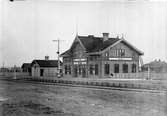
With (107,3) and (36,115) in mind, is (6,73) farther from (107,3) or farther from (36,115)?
(107,3)

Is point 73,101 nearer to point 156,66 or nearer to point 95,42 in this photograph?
point 95,42

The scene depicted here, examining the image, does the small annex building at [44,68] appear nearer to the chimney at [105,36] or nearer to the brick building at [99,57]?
the brick building at [99,57]

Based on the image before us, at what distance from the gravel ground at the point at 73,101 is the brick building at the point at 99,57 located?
363 millimetres

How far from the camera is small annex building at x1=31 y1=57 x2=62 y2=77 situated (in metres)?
4.05

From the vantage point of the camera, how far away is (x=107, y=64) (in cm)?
417

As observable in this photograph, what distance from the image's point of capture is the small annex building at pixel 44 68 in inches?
159

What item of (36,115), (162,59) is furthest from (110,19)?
(36,115)

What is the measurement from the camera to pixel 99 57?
4.18m

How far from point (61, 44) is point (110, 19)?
0.96 meters

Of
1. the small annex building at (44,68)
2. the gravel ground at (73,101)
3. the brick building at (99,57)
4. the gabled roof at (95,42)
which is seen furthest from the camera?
the small annex building at (44,68)

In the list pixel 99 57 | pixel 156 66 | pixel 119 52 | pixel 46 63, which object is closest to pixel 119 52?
pixel 119 52

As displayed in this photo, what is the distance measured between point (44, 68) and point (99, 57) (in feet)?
3.36

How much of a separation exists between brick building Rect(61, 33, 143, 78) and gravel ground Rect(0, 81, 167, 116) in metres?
0.36

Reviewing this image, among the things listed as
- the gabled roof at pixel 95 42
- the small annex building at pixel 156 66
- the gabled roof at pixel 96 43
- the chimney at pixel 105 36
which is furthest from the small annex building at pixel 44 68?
the small annex building at pixel 156 66
